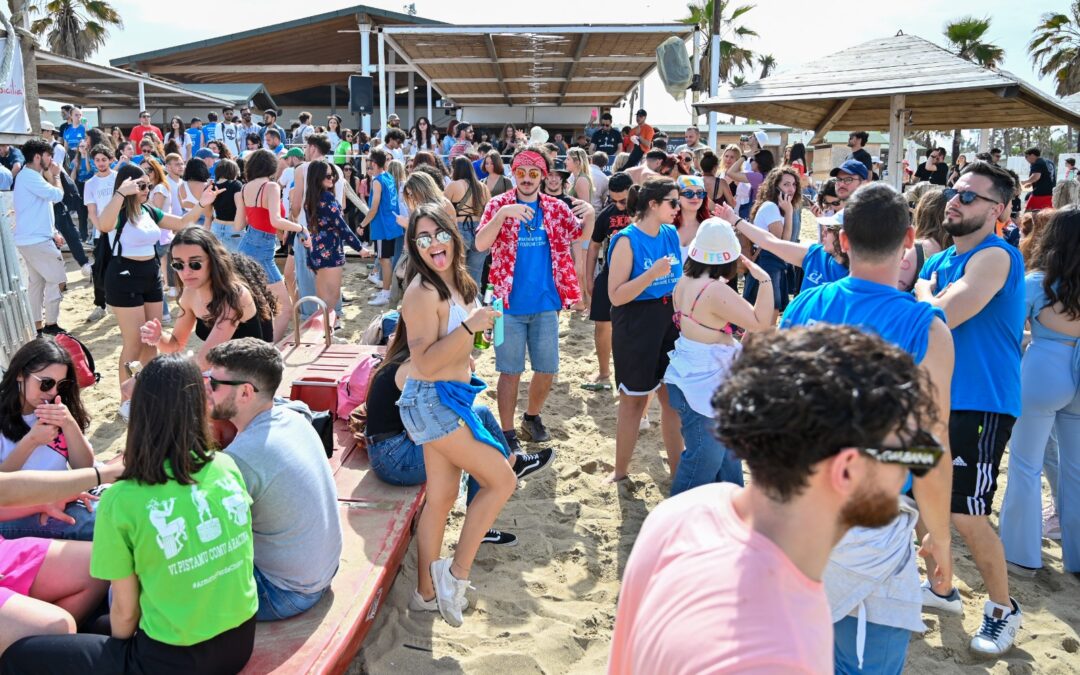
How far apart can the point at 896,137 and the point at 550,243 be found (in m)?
4.83

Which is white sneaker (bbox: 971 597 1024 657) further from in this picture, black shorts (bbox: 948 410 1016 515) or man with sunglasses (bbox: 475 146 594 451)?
man with sunglasses (bbox: 475 146 594 451)

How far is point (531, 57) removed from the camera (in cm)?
1703

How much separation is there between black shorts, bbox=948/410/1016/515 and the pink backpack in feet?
10.2

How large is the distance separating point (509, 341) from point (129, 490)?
3112 mm

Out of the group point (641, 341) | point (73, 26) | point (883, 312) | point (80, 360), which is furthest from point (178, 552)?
point (73, 26)

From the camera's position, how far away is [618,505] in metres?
4.81

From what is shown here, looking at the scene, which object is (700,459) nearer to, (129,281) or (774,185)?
(774,185)

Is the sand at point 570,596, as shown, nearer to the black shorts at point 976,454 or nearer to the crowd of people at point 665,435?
the crowd of people at point 665,435

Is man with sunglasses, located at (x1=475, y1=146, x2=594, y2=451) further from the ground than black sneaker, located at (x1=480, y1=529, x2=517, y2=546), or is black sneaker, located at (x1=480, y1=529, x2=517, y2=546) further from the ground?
man with sunglasses, located at (x1=475, y1=146, x2=594, y2=451)

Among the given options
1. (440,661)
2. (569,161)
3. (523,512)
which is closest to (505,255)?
(523,512)

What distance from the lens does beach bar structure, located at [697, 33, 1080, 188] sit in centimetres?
754

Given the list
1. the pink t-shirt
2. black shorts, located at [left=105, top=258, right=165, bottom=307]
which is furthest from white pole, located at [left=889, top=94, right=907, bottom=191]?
the pink t-shirt

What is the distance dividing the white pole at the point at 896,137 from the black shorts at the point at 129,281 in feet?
22.4

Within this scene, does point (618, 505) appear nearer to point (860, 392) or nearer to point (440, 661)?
point (440, 661)
